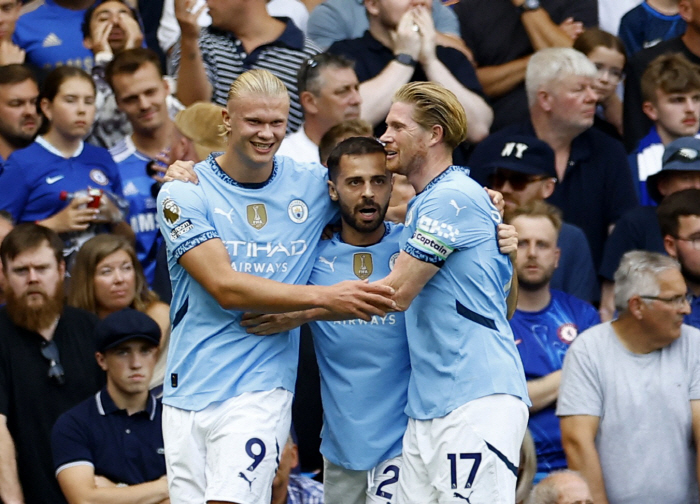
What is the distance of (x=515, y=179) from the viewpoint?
30.4 ft

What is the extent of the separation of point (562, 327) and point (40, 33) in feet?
16.1

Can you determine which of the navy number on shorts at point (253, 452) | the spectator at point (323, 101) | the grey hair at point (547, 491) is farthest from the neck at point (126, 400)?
the grey hair at point (547, 491)

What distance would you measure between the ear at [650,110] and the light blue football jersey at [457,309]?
4.21 meters

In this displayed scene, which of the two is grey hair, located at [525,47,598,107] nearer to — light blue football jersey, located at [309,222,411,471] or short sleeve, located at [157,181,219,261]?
light blue football jersey, located at [309,222,411,471]

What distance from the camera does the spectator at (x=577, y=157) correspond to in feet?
32.0

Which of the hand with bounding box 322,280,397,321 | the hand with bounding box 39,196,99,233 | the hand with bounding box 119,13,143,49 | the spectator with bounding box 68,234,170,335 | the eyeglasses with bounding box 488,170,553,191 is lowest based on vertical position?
the hand with bounding box 322,280,397,321

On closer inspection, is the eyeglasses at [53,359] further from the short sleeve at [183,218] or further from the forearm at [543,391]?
the forearm at [543,391]

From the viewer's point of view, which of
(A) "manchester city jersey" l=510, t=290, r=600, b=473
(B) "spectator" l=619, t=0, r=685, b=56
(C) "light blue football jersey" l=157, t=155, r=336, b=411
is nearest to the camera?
(C) "light blue football jersey" l=157, t=155, r=336, b=411

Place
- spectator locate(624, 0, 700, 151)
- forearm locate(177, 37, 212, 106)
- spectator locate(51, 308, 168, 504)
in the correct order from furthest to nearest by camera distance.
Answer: spectator locate(624, 0, 700, 151) → forearm locate(177, 37, 212, 106) → spectator locate(51, 308, 168, 504)

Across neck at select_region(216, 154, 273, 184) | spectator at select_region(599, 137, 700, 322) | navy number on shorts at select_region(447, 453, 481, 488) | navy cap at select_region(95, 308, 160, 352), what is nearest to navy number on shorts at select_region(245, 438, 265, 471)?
navy number on shorts at select_region(447, 453, 481, 488)

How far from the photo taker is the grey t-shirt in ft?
25.7

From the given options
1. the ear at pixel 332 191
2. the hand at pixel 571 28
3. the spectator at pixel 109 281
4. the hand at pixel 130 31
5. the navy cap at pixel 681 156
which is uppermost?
the hand at pixel 571 28

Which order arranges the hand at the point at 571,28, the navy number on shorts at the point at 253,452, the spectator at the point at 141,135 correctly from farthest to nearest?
the hand at the point at 571,28, the spectator at the point at 141,135, the navy number on shorts at the point at 253,452

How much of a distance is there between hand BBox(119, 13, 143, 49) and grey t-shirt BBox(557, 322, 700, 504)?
190 inches
